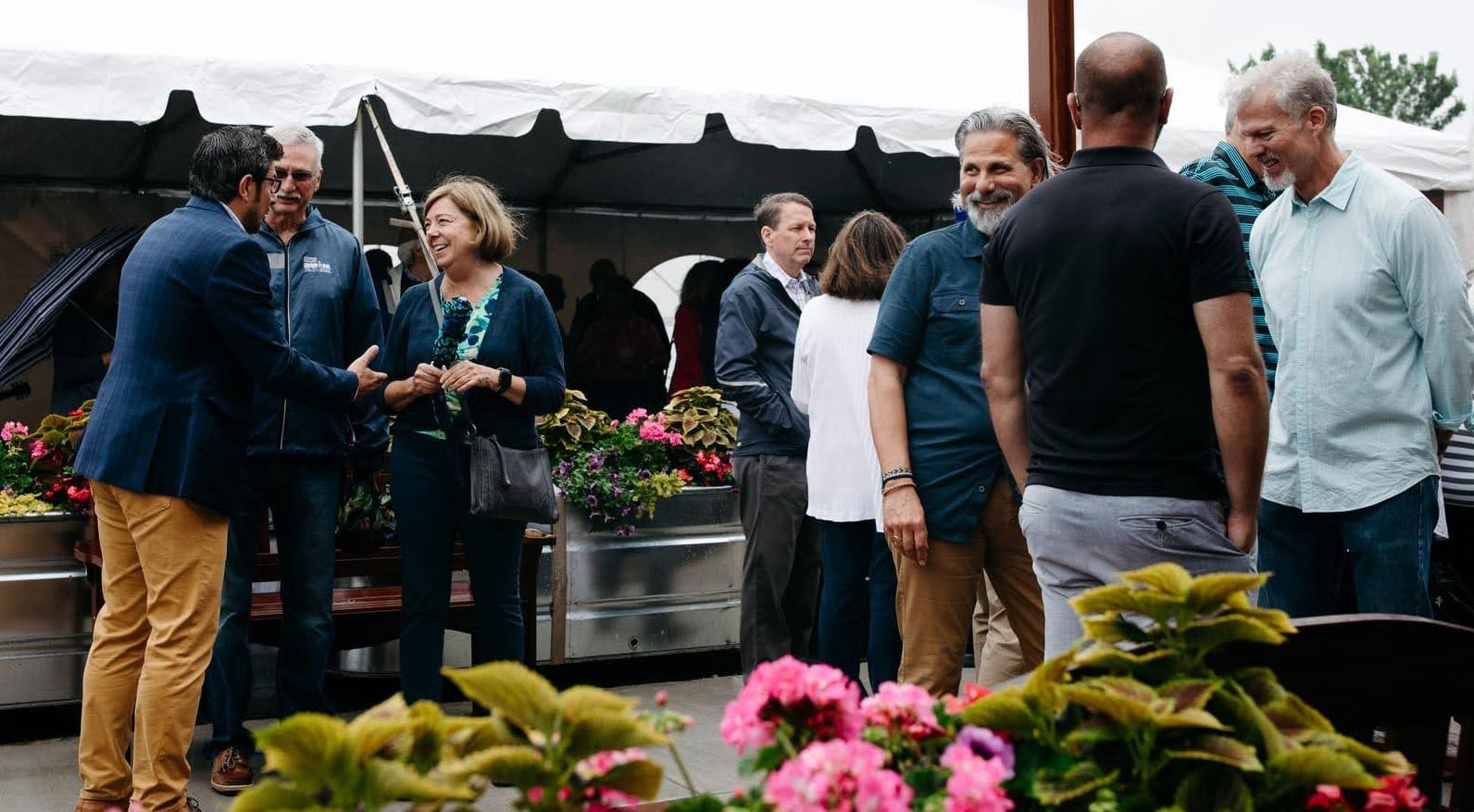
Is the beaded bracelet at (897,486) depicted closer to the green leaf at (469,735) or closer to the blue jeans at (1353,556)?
the blue jeans at (1353,556)

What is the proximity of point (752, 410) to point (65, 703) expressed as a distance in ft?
8.63

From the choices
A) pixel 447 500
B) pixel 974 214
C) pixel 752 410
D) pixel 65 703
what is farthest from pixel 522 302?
pixel 65 703

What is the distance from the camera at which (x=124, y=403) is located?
3.79 metres

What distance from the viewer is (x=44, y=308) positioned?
6.91 metres

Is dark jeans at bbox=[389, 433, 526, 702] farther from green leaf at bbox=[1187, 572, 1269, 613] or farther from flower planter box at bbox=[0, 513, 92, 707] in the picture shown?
green leaf at bbox=[1187, 572, 1269, 613]

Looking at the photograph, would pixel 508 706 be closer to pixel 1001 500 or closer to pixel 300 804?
pixel 300 804

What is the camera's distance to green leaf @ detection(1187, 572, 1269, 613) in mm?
1283

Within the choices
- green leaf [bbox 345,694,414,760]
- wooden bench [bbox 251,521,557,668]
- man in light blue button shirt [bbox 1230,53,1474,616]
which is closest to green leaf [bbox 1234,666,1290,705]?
green leaf [bbox 345,694,414,760]

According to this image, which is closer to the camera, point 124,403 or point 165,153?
point 124,403

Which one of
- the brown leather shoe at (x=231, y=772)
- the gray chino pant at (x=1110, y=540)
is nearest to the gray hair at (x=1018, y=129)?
the gray chino pant at (x=1110, y=540)

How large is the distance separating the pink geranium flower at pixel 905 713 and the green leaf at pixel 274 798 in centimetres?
46

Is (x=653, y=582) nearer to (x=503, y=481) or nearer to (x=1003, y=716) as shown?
(x=503, y=481)

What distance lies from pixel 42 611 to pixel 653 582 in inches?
89.1

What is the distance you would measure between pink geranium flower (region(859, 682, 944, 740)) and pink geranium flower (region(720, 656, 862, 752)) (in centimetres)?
2
